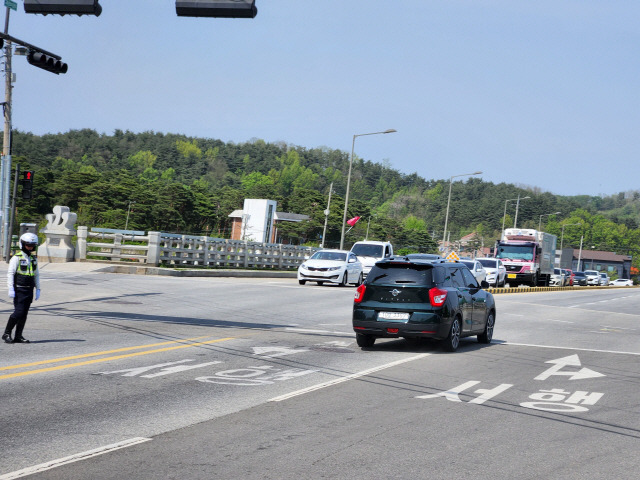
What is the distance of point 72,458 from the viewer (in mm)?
5812

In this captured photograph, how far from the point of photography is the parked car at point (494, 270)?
45.0m

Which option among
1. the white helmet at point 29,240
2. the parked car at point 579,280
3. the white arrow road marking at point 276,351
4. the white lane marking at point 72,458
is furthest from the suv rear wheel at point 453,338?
the parked car at point 579,280

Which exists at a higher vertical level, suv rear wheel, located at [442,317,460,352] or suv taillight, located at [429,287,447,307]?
suv taillight, located at [429,287,447,307]

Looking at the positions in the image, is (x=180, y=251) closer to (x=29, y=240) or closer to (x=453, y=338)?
(x=453, y=338)

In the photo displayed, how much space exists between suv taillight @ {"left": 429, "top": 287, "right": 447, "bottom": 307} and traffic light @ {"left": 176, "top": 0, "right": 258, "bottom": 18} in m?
5.41

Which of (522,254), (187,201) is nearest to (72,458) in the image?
(522,254)

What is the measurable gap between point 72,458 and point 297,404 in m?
3.01

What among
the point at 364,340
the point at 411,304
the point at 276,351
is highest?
the point at 411,304

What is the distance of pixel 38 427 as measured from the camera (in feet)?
22.3

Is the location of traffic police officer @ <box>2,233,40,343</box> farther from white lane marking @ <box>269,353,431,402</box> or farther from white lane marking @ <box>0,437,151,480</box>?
white lane marking @ <box>0,437,151,480</box>

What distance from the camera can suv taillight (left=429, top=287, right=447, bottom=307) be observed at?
13.5m

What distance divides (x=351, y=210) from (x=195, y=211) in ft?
76.1

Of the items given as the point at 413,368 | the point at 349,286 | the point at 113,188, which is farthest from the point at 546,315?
the point at 113,188

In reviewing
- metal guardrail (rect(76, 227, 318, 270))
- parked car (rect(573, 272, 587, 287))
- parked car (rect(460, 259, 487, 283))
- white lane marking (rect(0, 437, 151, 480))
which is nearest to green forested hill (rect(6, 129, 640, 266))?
parked car (rect(573, 272, 587, 287))
